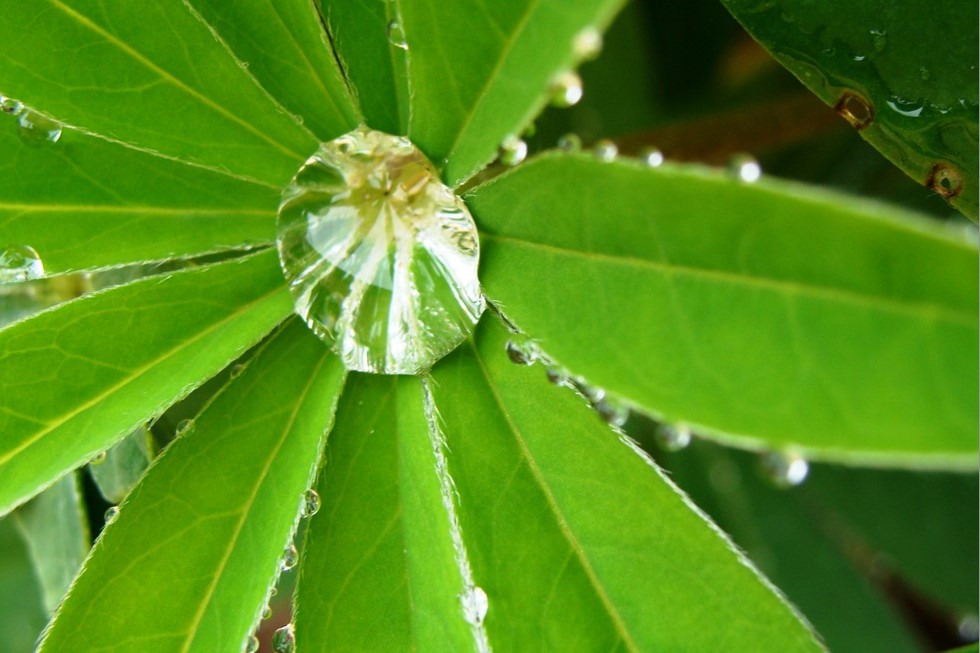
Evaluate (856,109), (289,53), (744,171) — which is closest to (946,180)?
(856,109)

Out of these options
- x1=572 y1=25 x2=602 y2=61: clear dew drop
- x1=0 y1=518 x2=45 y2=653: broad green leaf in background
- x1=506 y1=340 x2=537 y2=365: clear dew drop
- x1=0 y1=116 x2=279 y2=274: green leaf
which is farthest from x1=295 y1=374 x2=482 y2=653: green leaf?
x1=0 y1=518 x2=45 y2=653: broad green leaf in background

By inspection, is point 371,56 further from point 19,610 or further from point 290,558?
point 19,610

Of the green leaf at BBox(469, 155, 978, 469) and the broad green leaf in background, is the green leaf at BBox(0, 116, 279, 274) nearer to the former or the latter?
the green leaf at BBox(469, 155, 978, 469)

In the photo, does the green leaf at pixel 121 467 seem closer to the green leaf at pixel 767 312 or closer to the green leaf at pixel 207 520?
the green leaf at pixel 207 520

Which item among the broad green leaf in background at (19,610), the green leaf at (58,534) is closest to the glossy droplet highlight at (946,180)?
the green leaf at (58,534)

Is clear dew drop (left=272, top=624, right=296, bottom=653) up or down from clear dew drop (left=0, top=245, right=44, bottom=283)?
down

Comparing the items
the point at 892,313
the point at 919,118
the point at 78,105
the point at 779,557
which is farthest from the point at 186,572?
the point at 779,557
